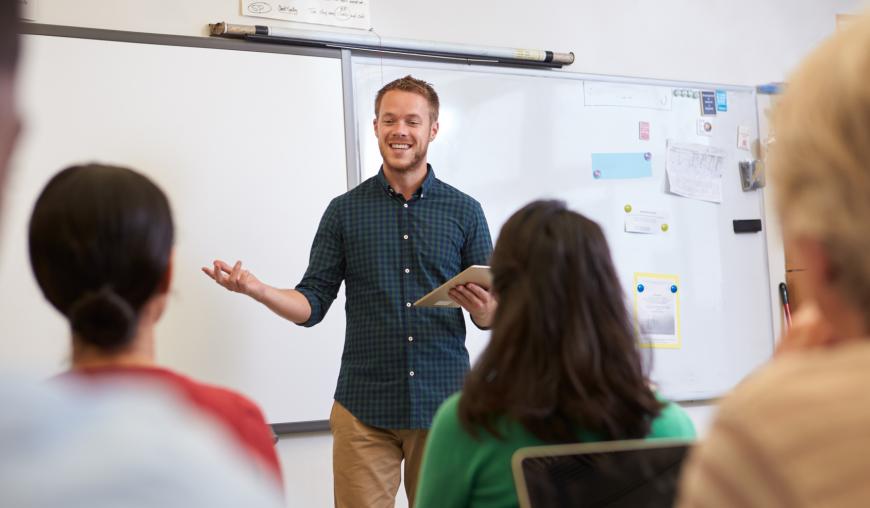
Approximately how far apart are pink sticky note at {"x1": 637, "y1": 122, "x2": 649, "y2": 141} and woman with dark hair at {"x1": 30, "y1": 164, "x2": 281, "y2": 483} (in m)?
3.20

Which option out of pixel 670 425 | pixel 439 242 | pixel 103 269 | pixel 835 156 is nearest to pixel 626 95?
pixel 439 242

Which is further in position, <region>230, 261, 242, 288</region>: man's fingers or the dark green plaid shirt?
the dark green plaid shirt

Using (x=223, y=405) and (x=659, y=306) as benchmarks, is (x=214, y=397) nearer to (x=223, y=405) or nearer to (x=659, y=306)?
(x=223, y=405)

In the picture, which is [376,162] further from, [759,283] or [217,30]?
[759,283]

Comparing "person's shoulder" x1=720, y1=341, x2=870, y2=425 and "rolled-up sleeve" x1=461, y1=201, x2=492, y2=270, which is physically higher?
"rolled-up sleeve" x1=461, y1=201, x2=492, y2=270

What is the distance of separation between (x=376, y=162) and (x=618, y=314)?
2.09 m

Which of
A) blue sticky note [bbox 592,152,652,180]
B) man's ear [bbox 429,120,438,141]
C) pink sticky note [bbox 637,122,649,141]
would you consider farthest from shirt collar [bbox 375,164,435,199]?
pink sticky note [bbox 637,122,649,141]

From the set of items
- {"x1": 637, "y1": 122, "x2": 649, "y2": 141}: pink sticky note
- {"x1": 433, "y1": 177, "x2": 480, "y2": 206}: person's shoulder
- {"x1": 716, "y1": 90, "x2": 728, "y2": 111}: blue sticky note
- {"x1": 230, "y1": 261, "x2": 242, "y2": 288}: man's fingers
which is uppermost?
{"x1": 716, "y1": 90, "x2": 728, "y2": 111}: blue sticky note

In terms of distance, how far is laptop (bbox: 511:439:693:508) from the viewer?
3.57 ft

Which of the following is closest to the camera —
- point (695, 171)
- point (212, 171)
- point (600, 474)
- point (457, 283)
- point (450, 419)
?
point (600, 474)

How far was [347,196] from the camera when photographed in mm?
2854

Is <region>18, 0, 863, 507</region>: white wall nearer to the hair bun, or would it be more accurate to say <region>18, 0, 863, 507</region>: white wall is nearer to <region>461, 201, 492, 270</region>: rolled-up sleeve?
<region>461, 201, 492, 270</region>: rolled-up sleeve

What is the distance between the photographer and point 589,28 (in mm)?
3875

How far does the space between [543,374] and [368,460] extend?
1.44 m
